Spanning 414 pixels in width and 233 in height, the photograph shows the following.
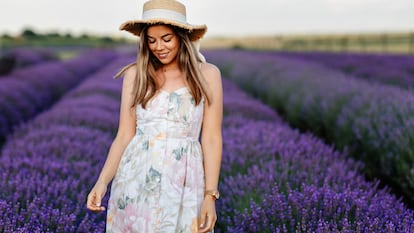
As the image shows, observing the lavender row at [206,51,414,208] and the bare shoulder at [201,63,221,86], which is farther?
the lavender row at [206,51,414,208]

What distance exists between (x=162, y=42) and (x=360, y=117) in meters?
3.46

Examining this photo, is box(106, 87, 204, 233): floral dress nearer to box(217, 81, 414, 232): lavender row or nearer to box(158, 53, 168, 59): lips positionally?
box(158, 53, 168, 59): lips

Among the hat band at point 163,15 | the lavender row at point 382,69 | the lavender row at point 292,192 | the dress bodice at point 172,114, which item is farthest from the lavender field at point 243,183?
the lavender row at point 382,69

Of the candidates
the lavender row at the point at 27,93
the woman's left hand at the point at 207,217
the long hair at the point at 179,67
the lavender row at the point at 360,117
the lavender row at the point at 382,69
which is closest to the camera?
the woman's left hand at the point at 207,217

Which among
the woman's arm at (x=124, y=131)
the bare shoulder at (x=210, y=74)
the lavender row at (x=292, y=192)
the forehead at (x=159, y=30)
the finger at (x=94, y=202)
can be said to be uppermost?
the forehead at (x=159, y=30)

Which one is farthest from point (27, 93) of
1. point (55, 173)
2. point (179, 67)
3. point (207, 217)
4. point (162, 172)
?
point (207, 217)

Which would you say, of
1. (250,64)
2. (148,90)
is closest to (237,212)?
(148,90)

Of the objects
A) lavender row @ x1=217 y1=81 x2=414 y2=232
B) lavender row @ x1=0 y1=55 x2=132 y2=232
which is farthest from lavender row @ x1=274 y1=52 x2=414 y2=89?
lavender row @ x1=0 y1=55 x2=132 y2=232

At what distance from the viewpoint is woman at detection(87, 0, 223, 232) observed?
6.17 feet

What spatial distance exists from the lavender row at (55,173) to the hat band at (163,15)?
97 centimetres

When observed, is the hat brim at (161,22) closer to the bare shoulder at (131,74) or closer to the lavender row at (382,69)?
the bare shoulder at (131,74)

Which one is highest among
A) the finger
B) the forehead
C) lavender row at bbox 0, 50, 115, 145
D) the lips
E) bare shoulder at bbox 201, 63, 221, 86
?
the forehead

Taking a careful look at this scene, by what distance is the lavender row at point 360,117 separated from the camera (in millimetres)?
4121

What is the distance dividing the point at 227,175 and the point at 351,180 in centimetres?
85
